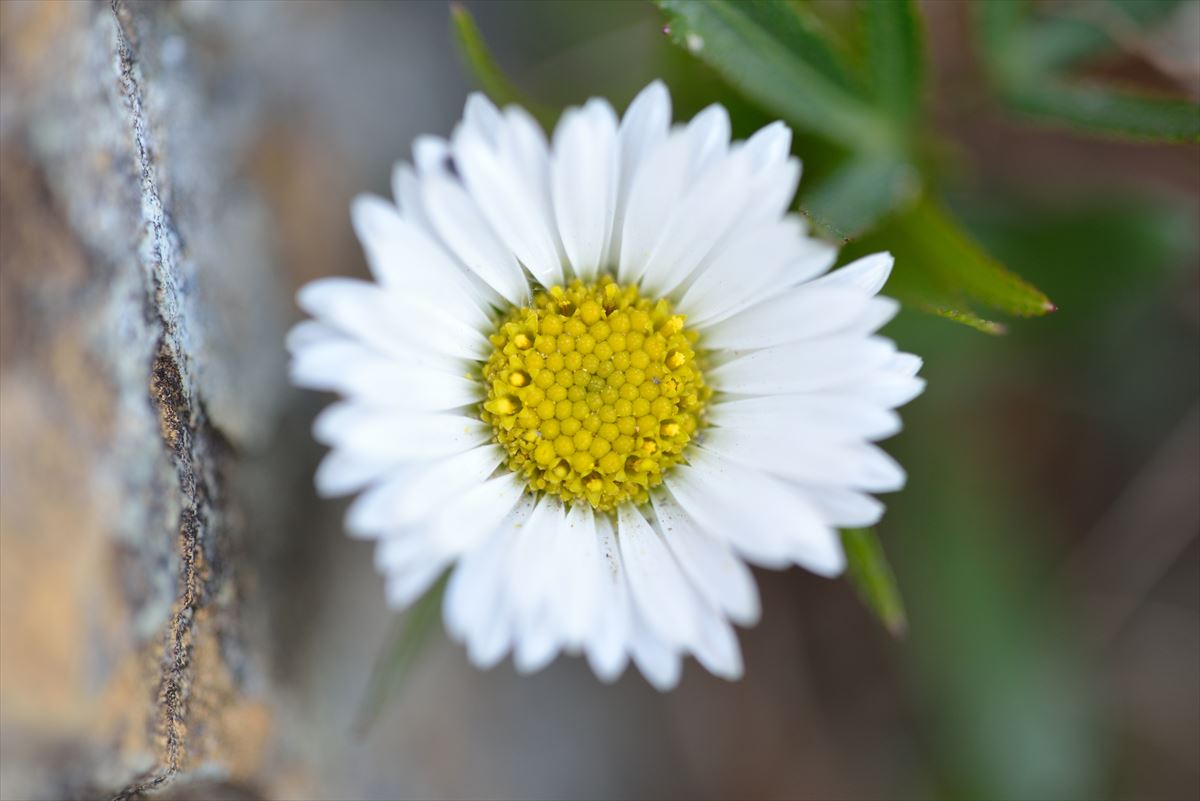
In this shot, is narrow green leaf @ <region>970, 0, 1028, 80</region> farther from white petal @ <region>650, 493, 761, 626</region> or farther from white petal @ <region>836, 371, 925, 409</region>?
white petal @ <region>650, 493, 761, 626</region>

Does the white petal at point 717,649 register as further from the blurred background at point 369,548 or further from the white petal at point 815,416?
the blurred background at point 369,548

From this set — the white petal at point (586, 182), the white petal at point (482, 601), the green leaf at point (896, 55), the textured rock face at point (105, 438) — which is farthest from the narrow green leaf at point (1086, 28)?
the textured rock face at point (105, 438)

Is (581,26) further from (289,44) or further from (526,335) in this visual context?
(526,335)

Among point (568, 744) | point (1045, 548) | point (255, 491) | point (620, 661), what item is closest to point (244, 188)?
point (255, 491)

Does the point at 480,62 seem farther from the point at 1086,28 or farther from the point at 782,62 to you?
the point at 1086,28

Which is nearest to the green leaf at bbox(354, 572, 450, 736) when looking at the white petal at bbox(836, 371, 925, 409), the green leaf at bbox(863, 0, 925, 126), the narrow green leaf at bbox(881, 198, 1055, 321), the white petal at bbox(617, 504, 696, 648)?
the white petal at bbox(617, 504, 696, 648)

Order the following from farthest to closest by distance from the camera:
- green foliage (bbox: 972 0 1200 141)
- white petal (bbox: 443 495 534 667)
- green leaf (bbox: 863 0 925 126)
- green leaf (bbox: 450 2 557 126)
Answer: green foliage (bbox: 972 0 1200 141) → green leaf (bbox: 863 0 925 126) → green leaf (bbox: 450 2 557 126) → white petal (bbox: 443 495 534 667)
